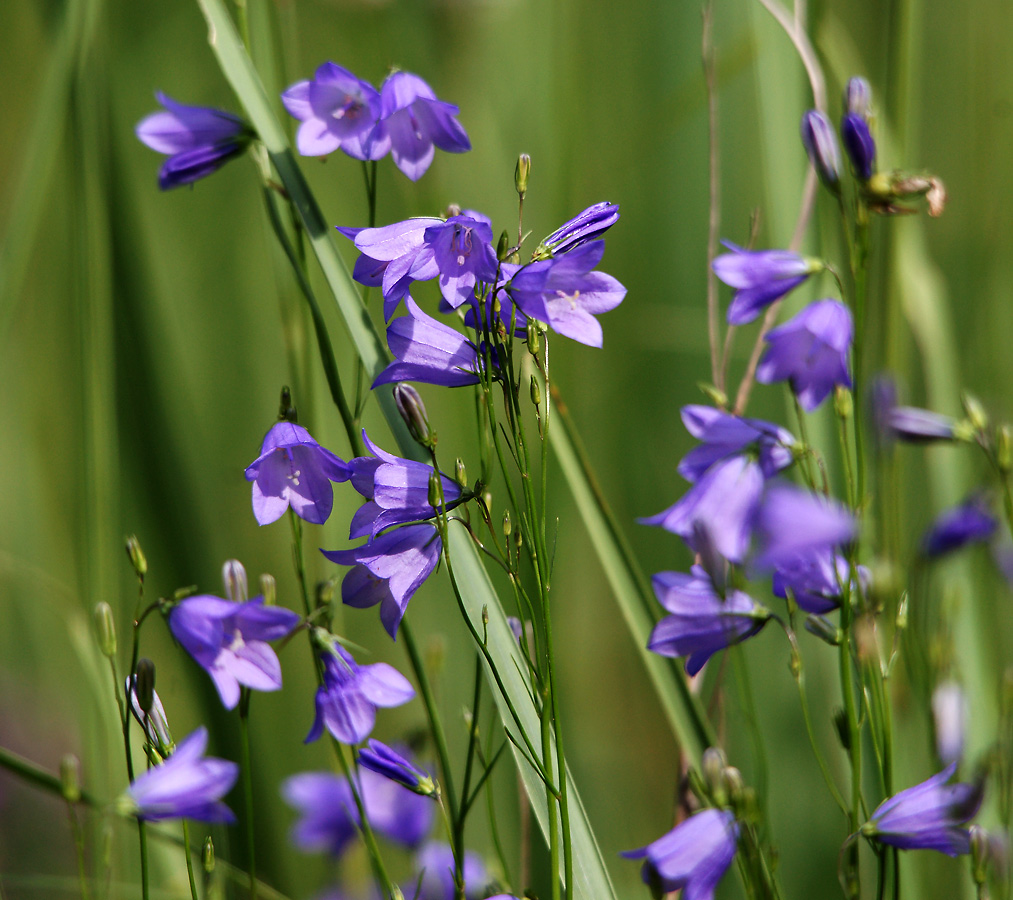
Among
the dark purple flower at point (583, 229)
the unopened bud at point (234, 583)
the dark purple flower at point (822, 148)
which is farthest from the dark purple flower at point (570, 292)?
the unopened bud at point (234, 583)

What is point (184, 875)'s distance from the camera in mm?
866

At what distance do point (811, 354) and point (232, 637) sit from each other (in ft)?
1.32

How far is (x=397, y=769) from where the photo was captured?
57cm

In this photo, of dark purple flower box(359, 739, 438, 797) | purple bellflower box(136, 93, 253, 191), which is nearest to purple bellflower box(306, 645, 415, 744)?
dark purple flower box(359, 739, 438, 797)

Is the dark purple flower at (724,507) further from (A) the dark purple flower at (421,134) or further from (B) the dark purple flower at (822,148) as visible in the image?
(A) the dark purple flower at (421,134)

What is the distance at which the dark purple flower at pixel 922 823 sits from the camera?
0.49 metres

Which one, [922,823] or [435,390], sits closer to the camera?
[922,823]

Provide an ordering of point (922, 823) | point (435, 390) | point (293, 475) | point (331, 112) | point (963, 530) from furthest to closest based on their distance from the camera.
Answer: point (435, 390), point (331, 112), point (293, 475), point (922, 823), point (963, 530)

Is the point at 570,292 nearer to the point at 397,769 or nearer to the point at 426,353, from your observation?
the point at 426,353

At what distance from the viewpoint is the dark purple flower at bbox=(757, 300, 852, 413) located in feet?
1.57

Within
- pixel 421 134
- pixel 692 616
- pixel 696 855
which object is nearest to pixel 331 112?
pixel 421 134

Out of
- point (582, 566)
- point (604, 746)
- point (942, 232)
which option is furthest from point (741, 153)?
point (604, 746)

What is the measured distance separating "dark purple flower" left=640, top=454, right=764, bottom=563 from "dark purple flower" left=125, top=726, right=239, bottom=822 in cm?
27

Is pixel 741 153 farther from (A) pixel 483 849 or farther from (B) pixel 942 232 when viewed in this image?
(A) pixel 483 849
